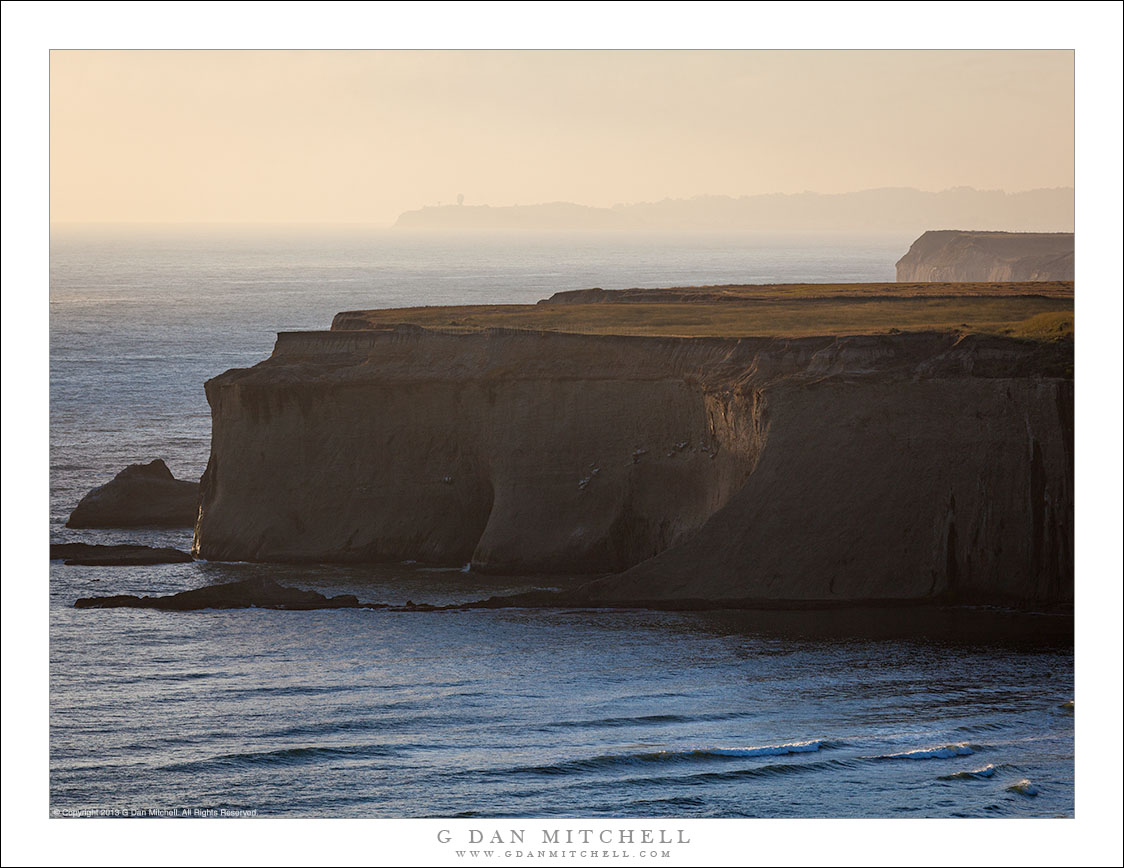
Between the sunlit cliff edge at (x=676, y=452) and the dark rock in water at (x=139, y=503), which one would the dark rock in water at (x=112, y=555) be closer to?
the sunlit cliff edge at (x=676, y=452)

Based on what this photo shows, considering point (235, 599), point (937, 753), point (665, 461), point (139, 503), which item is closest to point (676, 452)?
point (665, 461)

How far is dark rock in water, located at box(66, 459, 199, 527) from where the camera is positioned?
58.6 meters

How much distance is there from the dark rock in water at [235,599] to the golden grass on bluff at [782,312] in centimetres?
1254

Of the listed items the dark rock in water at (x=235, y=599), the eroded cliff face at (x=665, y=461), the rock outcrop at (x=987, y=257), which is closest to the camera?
the eroded cliff face at (x=665, y=461)

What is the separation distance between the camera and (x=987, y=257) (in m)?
131

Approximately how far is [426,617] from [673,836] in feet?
58.0

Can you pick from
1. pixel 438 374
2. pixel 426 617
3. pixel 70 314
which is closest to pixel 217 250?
pixel 70 314

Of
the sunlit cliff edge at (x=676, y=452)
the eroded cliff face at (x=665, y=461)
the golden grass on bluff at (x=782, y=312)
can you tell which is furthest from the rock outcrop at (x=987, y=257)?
the eroded cliff face at (x=665, y=461)

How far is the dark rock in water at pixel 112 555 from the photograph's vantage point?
52.7m

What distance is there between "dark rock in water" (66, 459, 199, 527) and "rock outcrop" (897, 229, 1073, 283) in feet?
195

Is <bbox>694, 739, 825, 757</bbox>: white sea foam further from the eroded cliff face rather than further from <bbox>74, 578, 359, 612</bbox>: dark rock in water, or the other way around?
<bbox>74, 578, 359, 612</bbox>: dark rock in water

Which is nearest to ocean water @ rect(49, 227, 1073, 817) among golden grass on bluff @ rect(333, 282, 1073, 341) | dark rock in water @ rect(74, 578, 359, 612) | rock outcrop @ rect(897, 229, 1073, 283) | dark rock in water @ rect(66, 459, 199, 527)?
dark rock in water @ rect(74, 578, 359, 612)

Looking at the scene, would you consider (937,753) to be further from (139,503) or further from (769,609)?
(139,503)

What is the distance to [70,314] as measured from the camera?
94.8 metres
